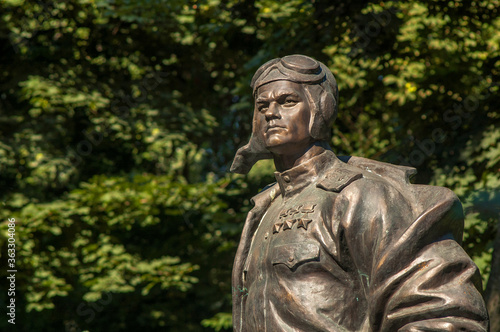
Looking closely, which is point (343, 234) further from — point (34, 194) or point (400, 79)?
point (34, 194)

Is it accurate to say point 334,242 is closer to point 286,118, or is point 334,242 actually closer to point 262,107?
point 286,118

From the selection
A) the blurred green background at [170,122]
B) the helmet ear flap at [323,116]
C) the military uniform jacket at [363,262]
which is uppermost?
the helmet ear flap at [323,116]

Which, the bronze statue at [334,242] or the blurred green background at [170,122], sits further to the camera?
the blurred green background at [170,122]

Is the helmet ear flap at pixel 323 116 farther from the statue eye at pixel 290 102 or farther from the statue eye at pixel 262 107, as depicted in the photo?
the statue eye at pixel 262 107

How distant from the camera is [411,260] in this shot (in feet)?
8.81

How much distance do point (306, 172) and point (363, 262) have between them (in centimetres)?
56

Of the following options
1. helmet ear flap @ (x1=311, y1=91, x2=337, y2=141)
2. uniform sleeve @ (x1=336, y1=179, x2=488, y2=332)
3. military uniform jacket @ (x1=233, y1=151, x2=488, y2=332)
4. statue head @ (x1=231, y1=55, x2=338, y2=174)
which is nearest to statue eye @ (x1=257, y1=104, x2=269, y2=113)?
statue head @ (x1=231, y1=55, x2=338, y2=174)

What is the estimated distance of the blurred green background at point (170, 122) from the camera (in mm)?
10094

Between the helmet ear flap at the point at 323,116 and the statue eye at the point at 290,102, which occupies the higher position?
the statue eye at the point at 290,102

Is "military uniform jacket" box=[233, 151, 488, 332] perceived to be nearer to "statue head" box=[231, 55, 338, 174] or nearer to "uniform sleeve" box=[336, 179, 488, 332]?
"uniform sleeve" box=[336, 179, 488, 332]

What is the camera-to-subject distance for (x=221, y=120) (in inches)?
490

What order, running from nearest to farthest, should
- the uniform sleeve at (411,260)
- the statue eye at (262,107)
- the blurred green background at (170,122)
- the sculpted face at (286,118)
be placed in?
the uniform sleeve at (411,260)
the sculpted face at (286,118)
the statue eye at (262,107)
the blurred green background at (170,122)

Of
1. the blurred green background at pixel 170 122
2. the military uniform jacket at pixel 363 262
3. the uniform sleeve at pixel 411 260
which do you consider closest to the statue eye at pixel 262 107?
the military uniform jacket at pixel 363 262

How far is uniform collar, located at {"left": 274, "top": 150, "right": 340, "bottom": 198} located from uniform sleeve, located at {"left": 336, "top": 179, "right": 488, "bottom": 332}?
296 mm
